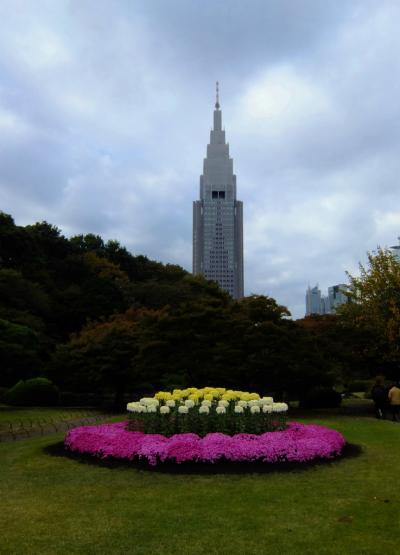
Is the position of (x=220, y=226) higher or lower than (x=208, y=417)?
higher

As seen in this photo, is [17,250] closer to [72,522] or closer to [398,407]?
[398,407]

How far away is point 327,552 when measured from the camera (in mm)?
5176

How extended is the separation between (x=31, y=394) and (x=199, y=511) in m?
22.1

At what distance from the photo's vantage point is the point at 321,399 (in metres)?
25.2

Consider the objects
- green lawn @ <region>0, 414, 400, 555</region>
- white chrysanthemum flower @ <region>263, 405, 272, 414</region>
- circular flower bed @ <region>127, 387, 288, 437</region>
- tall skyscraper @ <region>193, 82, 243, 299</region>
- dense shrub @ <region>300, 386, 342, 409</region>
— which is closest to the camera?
green lawn @ <region>0, 414, 400, 555</region>

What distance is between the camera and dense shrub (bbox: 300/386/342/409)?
25.1 m

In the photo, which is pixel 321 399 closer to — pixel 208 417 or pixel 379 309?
pixel 379 309

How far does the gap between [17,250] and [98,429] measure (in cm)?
3833

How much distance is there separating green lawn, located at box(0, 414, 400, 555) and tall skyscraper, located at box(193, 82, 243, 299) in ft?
425

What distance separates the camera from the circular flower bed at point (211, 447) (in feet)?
30.0

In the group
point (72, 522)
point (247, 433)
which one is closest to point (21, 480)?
point (72, 522)

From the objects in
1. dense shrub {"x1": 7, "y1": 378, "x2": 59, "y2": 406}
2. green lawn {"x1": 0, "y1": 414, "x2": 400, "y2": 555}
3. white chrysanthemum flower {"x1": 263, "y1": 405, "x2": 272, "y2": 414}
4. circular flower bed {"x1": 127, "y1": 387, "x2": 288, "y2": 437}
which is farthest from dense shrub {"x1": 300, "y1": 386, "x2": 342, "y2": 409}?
green lawn {"x1": 0, "y1": 414, "x2": 400, "y2": 555}

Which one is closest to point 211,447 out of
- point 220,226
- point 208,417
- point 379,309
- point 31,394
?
point 208,417

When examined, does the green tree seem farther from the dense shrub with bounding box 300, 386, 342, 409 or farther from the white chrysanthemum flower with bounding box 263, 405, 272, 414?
the white chrysanthemum flower with bounding box 263, 405, 272, 414
